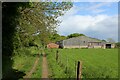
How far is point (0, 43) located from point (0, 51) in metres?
0.52

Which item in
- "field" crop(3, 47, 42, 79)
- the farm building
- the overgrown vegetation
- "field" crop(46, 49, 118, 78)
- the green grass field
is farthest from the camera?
the farm building

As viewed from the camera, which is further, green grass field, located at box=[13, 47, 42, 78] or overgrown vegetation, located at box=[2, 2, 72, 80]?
green grass field, located at box=[13, 47, 42, 78]

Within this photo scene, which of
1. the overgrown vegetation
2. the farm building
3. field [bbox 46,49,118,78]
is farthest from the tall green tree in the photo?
the farm building

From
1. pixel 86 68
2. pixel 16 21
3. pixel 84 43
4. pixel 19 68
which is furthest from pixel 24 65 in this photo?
pixel 84 43

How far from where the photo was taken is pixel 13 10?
701 inches

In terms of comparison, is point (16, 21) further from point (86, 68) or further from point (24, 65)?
point (24, 65)

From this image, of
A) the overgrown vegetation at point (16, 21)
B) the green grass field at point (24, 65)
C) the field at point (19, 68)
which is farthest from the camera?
the green grass field at point (24, 65)

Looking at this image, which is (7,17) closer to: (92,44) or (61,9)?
(61,9)

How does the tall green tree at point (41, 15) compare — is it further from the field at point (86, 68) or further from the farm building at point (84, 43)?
the farm building at point (84, 43)

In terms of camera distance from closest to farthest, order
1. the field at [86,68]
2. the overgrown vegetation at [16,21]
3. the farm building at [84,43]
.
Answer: the overgrown vegetation at [16,21] → the field at [86,68] → the farm building at [84,43]

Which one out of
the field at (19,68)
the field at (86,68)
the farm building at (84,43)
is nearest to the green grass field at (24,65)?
the field at (19,68)

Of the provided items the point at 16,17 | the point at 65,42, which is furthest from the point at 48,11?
the point at 65,42

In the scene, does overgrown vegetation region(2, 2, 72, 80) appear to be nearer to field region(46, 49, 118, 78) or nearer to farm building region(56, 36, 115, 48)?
field region(46, 49, 118, 78)

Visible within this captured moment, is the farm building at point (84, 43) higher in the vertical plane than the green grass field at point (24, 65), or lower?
higher
